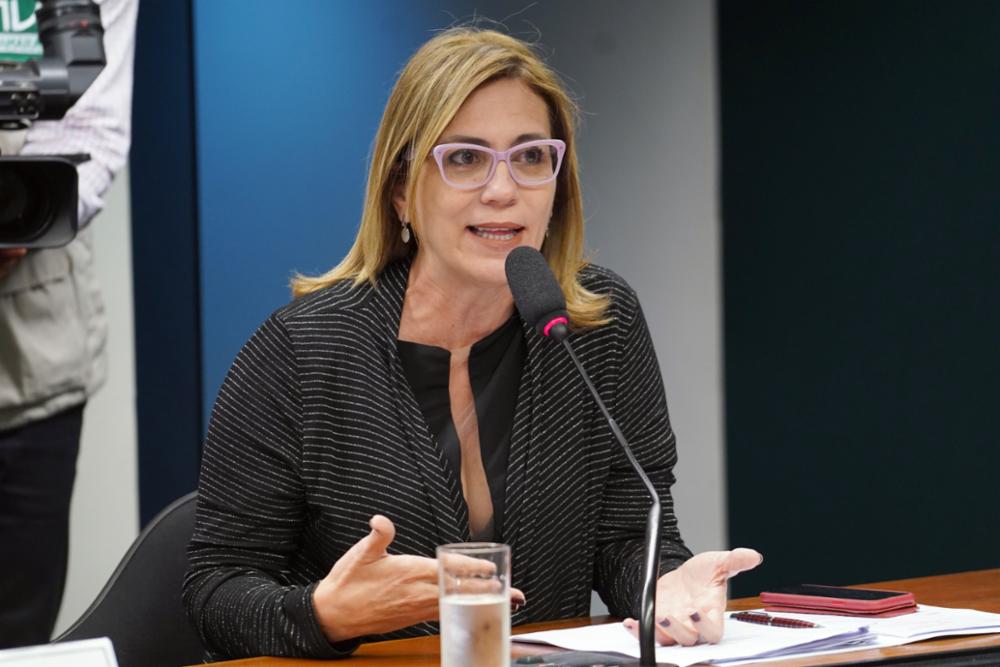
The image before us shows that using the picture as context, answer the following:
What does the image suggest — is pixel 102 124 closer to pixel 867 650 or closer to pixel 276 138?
pixel 276 138

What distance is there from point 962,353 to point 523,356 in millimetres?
1827

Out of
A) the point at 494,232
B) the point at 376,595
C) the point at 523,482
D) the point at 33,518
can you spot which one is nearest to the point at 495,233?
the point at 494,232

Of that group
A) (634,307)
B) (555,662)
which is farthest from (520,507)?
(555,662)

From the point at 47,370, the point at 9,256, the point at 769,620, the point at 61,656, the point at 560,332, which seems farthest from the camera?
the point at 47,370

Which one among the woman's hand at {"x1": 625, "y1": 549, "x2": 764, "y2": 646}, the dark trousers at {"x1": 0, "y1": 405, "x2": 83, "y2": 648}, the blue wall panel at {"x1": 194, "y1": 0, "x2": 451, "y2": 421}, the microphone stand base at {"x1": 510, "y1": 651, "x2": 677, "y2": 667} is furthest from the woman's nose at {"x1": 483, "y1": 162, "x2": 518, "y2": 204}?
the blue wall panel at {"x1": 194, "y1": 0, "x2": 451, "y2": 421}

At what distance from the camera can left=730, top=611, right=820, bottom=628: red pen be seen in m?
1.59

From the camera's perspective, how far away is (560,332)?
1.41 m

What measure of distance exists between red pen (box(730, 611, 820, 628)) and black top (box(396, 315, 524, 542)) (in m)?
0.40

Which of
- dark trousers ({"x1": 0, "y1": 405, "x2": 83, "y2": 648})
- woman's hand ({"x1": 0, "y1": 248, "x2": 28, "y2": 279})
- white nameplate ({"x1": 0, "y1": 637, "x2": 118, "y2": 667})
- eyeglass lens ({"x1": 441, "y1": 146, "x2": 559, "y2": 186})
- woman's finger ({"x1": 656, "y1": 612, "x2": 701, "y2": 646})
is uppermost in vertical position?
eyeglass lens ({"x1": 441, "y1": 146, "x2": 559, "y2": 186})

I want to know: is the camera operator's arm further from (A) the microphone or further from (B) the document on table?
(B) the document on table

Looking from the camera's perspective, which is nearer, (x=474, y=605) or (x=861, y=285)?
(x=474, y=605)

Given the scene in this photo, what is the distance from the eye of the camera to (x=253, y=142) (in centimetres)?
324

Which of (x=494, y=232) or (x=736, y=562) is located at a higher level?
(x=494, y=232)

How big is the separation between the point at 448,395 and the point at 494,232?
247mm
